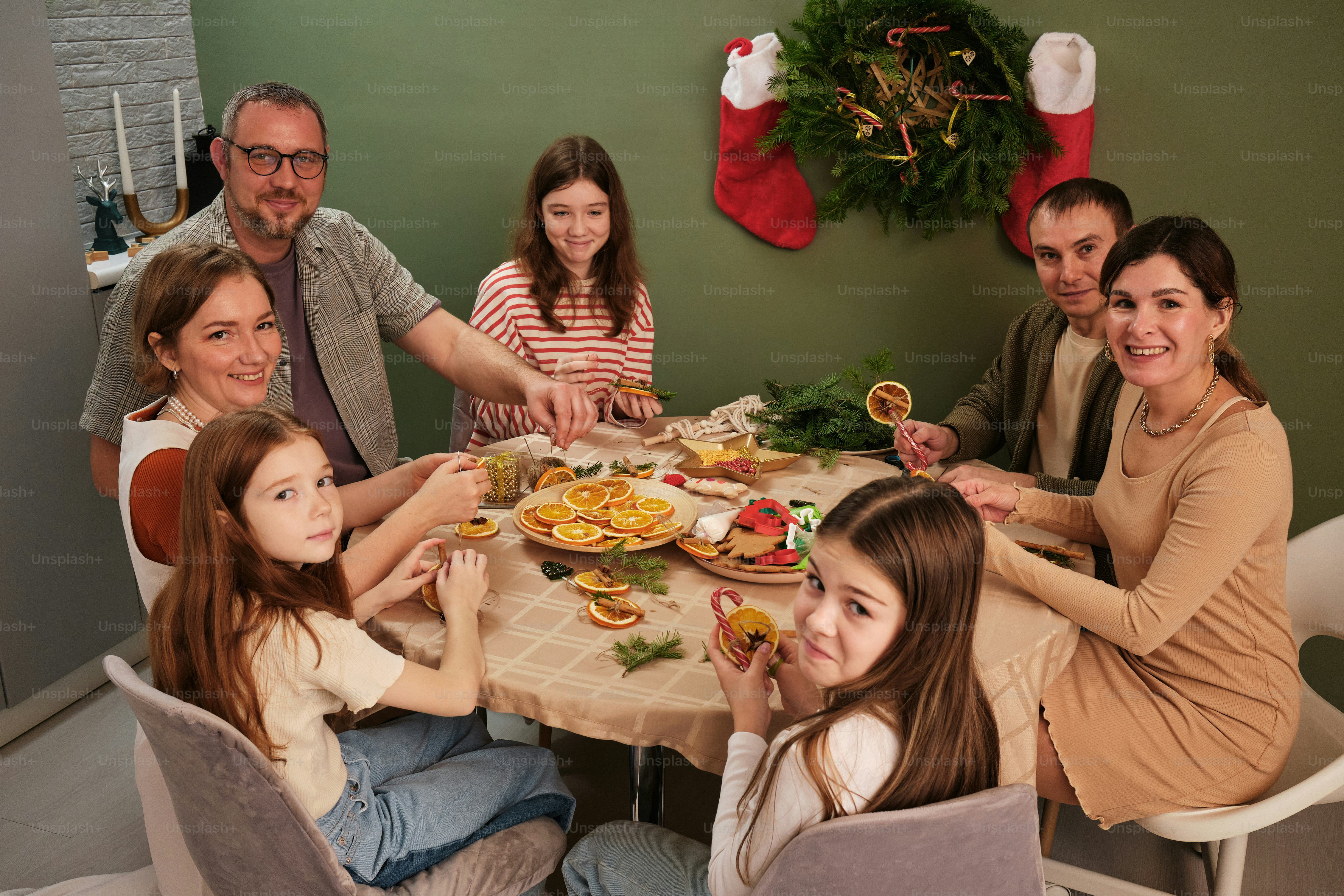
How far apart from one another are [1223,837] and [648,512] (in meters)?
1.19

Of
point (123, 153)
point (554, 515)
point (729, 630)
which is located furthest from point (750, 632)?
point (123, 153)

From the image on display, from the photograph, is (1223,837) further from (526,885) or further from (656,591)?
(526,885)

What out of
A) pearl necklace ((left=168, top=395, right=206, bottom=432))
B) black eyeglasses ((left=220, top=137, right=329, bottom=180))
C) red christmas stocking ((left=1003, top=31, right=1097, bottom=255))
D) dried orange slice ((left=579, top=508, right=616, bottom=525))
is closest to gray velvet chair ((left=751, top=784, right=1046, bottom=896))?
dried orange slice ((left=579, top=508, right=616, bottom=525))

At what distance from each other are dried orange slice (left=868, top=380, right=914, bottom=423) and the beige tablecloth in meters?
0.52

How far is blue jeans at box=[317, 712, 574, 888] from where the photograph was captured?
4.81ft

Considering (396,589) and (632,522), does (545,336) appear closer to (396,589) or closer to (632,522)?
(632,522)

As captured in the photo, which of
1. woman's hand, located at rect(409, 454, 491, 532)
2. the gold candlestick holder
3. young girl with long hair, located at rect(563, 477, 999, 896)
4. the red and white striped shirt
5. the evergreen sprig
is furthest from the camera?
the gold candlestick holder

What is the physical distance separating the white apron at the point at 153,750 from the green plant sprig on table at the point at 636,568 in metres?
0.75

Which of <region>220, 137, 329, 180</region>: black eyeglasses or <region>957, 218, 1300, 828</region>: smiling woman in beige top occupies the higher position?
<region>220, 137, 329, 180</region>: black eyeglasses

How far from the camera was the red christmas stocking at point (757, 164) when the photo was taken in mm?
3264

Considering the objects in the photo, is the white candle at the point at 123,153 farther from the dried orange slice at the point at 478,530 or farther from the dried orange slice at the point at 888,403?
the dried orange slice at the point at 888,403

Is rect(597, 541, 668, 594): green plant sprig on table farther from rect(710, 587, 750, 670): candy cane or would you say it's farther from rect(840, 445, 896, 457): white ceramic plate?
rect(840, 445, 896, 457): white ceramic plate

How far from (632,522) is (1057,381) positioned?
140 cm

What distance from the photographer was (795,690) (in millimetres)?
1467
